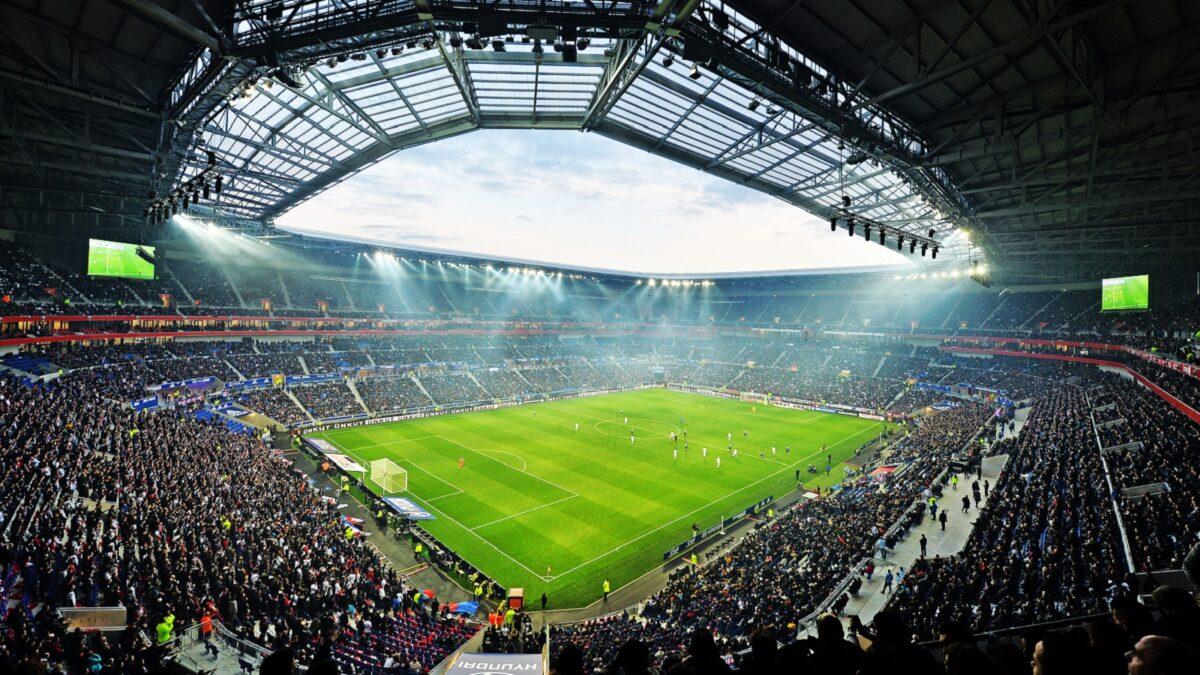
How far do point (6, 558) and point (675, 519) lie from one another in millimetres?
24480

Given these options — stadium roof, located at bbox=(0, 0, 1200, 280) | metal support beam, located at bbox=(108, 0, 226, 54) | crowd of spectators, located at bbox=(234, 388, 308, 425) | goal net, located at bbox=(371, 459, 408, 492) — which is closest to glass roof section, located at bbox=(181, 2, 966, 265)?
stadium roof, located at bbox=(0, 0, 1200, 280)

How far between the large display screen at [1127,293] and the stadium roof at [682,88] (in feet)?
28.0

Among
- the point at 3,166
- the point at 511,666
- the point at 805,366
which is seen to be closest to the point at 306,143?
the point at 3,166

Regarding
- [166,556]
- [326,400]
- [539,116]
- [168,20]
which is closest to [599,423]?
[326,400]

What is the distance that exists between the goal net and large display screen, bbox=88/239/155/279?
30110 millimetres

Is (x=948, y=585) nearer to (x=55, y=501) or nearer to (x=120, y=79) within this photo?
(x=55, y=501)

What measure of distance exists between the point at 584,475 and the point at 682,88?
960 inches

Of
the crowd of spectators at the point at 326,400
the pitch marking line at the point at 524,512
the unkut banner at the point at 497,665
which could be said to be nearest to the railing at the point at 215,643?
the unkut banner at the point at 497,665

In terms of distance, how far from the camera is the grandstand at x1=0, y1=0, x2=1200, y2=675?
1262cm

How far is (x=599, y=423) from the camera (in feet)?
169

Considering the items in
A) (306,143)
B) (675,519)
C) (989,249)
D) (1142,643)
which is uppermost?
(306,143)

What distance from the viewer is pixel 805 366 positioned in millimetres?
74562

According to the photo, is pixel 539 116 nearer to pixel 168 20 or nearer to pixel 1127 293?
pixel 168 20

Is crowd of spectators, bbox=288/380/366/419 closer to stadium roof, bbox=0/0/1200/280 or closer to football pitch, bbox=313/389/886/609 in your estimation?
football pitch, bbox=313/389/886/609
